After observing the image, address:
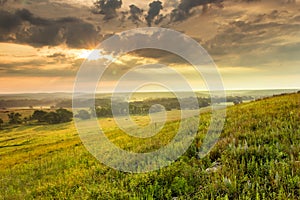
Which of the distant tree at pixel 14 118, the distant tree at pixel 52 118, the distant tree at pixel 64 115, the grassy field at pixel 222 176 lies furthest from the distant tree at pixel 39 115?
the grassy field at pixel 222 176

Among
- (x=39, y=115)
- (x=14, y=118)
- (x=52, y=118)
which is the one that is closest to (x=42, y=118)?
(x=39, y=115)

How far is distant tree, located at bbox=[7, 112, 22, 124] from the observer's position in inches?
6403

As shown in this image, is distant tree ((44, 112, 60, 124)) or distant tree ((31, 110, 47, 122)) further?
distant tree ((31, 110, 47, 122))

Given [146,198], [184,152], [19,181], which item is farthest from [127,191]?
[19,181]

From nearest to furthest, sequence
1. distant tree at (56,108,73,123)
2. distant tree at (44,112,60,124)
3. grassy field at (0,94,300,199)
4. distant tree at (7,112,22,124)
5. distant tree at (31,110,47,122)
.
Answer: grassy field at (0,94,300,199) → distant tree at (7,112,22,124) → distant tree at (44,112,60,124) → distant tree at (31,110,47,122) → distant tree at (56,108,73,123)

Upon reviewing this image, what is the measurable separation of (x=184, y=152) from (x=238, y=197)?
4.40 meters

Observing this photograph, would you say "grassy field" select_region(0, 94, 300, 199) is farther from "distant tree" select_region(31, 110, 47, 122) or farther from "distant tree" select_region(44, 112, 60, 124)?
"distant tree" select_region(31, 110, 47, 122)

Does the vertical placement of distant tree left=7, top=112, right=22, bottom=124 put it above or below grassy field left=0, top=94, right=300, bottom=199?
below

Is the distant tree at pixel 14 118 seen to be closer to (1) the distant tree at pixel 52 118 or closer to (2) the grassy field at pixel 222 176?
(1) the distant tree at pixel 52 118

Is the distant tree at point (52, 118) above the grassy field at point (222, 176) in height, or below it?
below

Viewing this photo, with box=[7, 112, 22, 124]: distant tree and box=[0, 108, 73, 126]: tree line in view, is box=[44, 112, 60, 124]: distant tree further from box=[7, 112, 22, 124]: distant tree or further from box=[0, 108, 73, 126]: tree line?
box=[7, 112, 22, 124]: distant tree

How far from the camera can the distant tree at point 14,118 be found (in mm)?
162637

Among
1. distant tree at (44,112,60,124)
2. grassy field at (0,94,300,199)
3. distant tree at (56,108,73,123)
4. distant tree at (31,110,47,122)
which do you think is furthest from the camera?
distant tree at (56,108,73,123)

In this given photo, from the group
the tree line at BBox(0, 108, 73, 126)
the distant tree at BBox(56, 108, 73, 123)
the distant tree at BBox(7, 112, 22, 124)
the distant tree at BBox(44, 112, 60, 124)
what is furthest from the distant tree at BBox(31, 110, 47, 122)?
the distant tree at BBox(56, 108, 73, 123)
